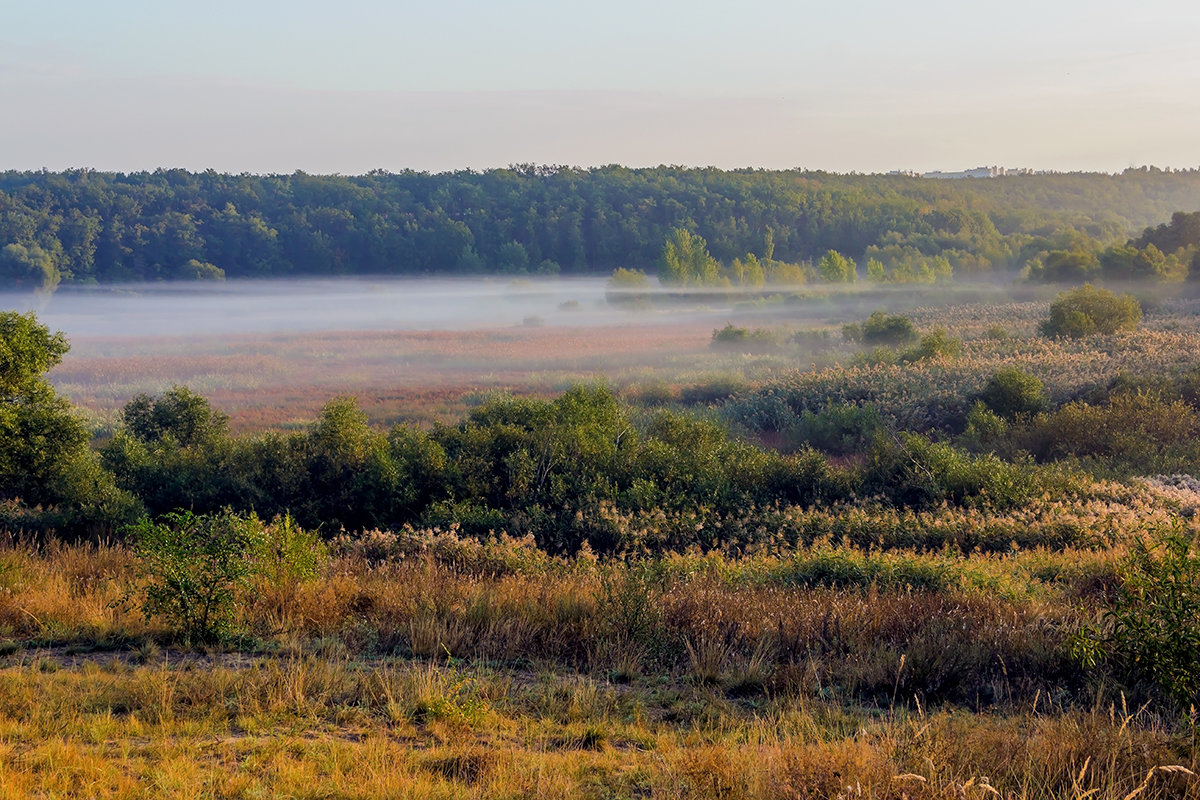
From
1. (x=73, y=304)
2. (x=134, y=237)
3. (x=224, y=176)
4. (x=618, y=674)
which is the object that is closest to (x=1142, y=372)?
(x=618, y=674)

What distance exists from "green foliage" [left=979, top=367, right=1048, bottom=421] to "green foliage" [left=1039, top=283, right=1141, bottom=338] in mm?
17243

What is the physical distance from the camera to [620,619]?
8344mm

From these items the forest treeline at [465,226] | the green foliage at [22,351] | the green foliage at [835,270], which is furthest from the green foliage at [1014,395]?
the green foliage at [835,270]

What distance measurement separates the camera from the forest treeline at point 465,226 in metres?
102

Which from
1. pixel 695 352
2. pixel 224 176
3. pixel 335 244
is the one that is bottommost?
pixel 695 352

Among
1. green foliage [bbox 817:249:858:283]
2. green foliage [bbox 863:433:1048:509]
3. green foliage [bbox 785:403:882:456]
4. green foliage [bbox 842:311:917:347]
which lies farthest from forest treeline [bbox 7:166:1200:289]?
green foliage [bbox 863:433:1048:509]

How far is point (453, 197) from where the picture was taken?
13025 centimetres

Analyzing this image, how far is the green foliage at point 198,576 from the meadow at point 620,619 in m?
0.05

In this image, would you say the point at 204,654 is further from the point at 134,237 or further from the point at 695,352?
the point at 134,237

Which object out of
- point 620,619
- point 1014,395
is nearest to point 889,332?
point 1014,395

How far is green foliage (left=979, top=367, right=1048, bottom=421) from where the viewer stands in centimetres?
2814

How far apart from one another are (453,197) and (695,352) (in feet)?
263

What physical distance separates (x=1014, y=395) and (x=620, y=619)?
23724 mm

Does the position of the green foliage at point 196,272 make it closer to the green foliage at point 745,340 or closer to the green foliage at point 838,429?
the green foliage at point 745,340
